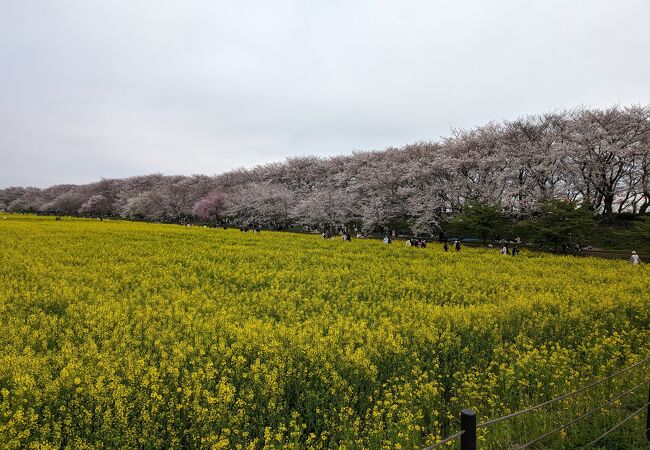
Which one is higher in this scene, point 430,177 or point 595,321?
point 430,177

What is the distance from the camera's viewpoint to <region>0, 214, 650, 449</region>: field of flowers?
18.5ft

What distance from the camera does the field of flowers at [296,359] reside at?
5.63m

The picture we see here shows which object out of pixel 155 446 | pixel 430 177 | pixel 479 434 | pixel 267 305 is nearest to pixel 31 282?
pixel 267 305

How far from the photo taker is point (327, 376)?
7.20 metres

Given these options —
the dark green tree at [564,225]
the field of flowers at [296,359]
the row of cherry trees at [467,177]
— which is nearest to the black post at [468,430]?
the field of flowers at [296,359]

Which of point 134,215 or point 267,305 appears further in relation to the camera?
point 134,215

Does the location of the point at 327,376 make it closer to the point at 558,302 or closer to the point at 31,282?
the point at 558,302

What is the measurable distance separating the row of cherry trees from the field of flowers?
81.5ft

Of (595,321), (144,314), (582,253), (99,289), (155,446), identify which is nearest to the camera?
(155,446)

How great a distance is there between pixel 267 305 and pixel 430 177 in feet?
134

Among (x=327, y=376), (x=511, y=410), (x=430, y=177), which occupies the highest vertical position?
(x=430, y=177)

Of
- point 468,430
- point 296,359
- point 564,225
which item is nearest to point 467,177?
point 564,225

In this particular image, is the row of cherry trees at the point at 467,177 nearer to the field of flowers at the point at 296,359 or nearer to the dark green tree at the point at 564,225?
the dark green tree at the point at 564,225

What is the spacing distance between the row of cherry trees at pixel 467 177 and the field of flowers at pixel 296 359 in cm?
2484
